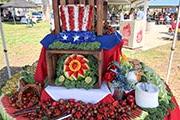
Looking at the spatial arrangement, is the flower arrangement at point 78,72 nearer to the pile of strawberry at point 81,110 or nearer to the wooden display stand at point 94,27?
the wooden display stand at point 94,27

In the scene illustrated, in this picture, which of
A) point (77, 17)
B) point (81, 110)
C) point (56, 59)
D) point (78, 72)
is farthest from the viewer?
point (56, 59)

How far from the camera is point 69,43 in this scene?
2838 millimetres

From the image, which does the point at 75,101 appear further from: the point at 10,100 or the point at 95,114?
the point at 10,100

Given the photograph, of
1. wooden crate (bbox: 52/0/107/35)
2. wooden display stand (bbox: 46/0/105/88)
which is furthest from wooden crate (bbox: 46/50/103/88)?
wooden crate (bbox: 52/0/107/35)

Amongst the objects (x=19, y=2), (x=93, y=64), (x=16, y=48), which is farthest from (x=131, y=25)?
(x=19, y=2)

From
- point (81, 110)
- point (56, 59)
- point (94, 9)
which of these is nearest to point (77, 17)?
point (94, 9)

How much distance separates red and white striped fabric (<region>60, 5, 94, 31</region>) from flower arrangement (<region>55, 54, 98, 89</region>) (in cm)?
34

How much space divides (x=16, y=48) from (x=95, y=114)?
839 centimetres

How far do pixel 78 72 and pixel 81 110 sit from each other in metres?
0.50

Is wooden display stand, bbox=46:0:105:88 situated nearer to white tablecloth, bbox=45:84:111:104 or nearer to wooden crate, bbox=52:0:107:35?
wooden crate, bbox=52:0:107:35

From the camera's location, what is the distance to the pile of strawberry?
8.57ft

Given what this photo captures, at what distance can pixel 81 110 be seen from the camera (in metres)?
2.66

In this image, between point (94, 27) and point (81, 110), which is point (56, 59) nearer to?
point (94, 27)

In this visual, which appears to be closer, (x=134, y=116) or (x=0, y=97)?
(x=134, y=116)
